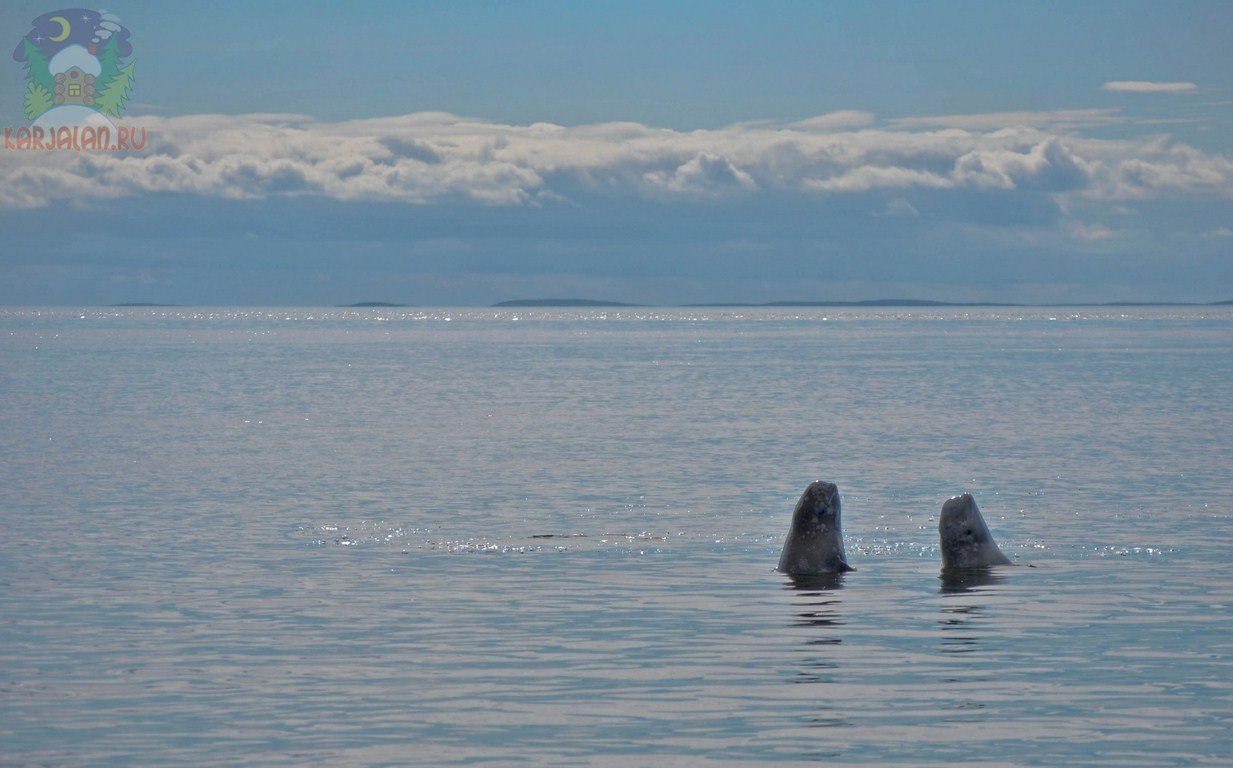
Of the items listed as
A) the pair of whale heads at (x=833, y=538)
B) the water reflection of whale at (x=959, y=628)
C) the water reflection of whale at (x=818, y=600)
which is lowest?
the water reflection of whale at (x=959, y=628)

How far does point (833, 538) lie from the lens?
84.9ft

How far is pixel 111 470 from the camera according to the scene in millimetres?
44312

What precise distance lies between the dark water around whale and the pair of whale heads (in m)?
0.46

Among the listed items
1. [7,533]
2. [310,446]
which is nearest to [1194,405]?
[310,446]

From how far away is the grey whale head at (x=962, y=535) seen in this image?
2588 centimetres

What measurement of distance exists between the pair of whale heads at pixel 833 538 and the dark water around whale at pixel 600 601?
18.2 inches

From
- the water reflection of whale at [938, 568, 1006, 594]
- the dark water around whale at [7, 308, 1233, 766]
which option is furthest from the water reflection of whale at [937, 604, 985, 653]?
the water reflection of whale at [938, 568, 1006, 594]

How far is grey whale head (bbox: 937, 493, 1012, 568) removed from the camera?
84.9 ft

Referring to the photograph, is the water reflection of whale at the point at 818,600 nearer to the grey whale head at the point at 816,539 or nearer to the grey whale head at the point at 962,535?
the grey whale head at the point at 816,539

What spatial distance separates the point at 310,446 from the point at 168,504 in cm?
1661

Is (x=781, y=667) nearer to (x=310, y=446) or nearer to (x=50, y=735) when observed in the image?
(x=50, y=735)

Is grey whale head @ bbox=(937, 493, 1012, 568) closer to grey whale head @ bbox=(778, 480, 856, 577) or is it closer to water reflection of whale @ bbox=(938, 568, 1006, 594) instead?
water reflection of whale @ bbox=(938, 568, 1006, 594)

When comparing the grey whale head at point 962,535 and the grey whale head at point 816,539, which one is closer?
the grey whale head at point 816,539

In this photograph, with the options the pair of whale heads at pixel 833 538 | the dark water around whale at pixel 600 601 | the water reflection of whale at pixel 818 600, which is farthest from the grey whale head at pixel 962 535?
the water reflection of whale at pixel 818 600
